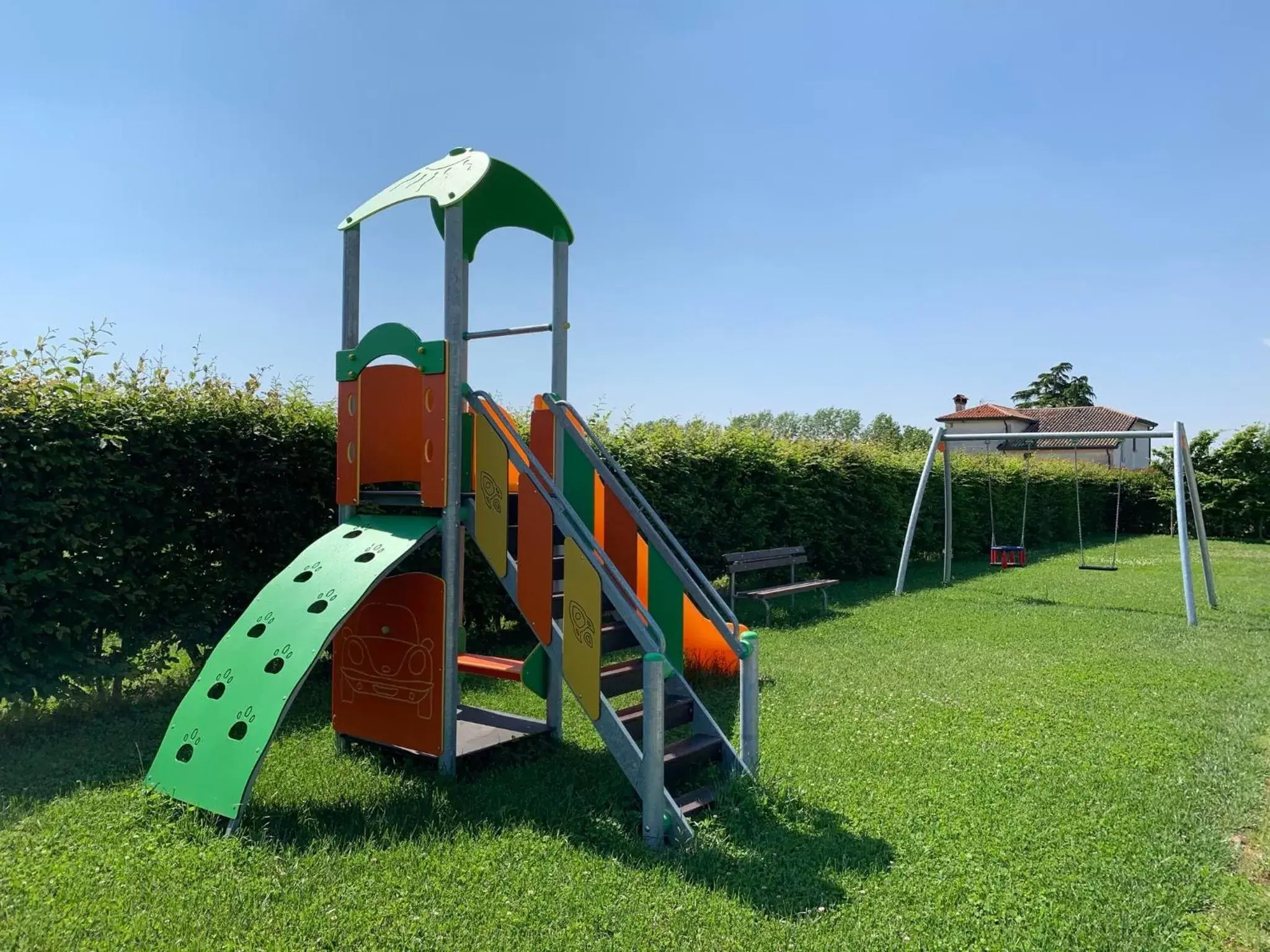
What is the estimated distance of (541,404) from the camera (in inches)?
221

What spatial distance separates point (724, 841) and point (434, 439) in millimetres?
2562

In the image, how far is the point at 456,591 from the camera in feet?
15.8

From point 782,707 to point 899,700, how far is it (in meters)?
0.95

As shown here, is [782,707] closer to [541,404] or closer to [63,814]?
[541,404]

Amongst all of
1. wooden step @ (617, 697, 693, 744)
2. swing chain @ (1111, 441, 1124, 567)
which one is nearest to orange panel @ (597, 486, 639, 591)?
wooden step @ (617, 697, 693, 744)

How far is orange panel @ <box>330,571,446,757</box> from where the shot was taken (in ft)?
15.7

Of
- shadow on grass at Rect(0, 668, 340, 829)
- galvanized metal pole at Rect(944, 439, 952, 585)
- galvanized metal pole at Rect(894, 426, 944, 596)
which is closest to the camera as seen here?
shadow on grass at Rect(0, 668, 340, 829)

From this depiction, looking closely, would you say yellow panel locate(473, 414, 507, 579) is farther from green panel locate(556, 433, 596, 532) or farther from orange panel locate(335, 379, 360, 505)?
orange panel locate(335, 379, 360, 505)

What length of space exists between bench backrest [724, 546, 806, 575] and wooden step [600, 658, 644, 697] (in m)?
5.59

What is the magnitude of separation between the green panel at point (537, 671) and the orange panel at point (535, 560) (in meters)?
0.08

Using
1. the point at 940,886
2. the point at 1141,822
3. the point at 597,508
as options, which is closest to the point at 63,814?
the point at 597,508

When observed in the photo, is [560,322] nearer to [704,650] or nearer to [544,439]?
[544,439]

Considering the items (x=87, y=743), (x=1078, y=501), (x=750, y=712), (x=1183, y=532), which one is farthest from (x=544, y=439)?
(x=1078, y=501)

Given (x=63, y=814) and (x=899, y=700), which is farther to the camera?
(x=899, y=700)
